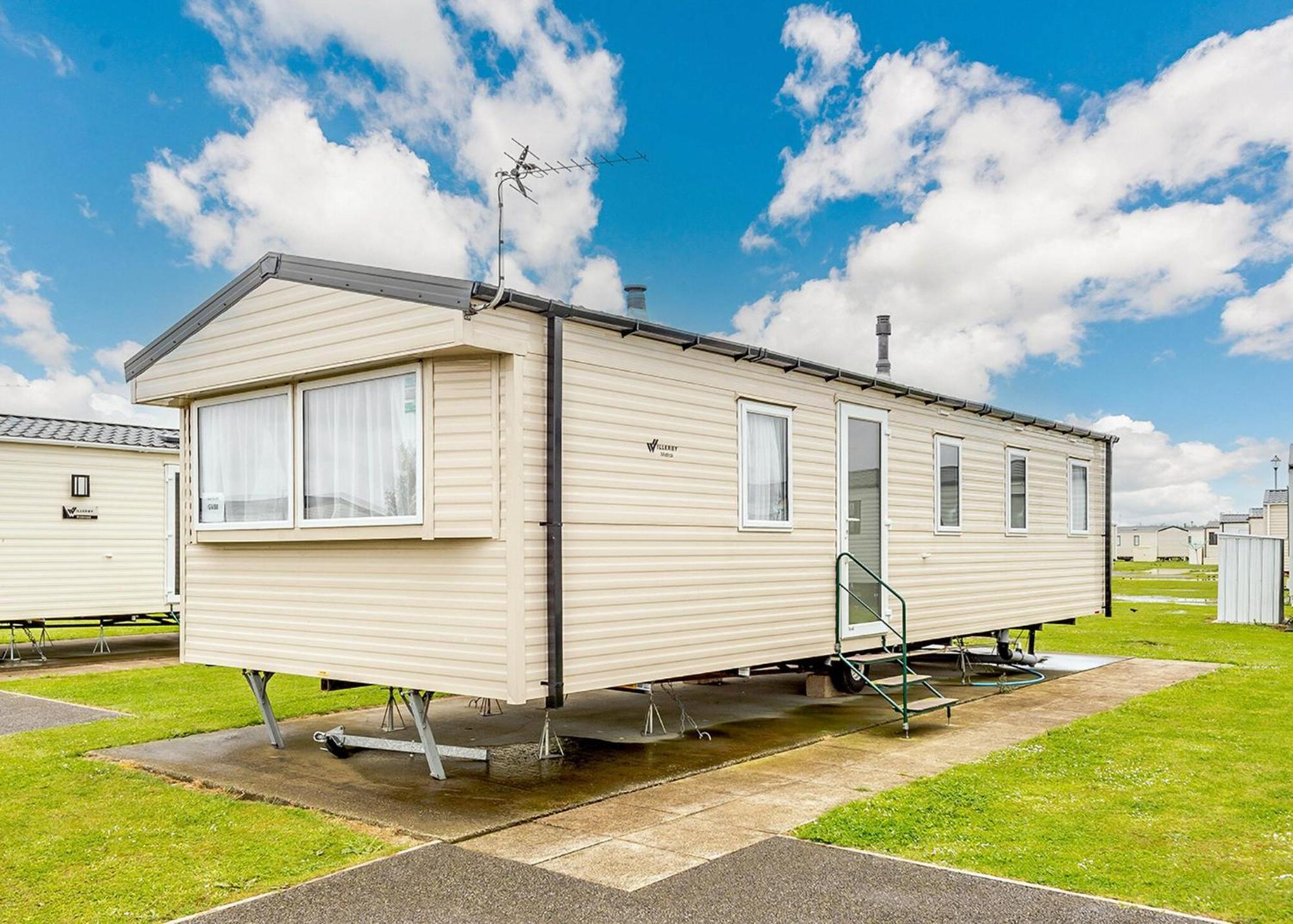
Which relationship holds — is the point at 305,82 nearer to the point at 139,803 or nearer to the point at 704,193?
the point at 704,193

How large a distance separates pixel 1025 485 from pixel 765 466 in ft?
18.4

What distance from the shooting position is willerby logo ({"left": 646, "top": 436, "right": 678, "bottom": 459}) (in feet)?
22.6

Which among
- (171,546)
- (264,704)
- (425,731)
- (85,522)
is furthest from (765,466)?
(85,522)

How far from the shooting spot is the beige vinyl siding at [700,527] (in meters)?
6.34

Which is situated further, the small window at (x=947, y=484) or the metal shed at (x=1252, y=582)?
the metal shed at (x=1252, y=582)

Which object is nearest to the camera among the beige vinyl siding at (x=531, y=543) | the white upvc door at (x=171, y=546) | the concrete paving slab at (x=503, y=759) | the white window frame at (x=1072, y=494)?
the beige vinyl siding at (x=531, y=543)

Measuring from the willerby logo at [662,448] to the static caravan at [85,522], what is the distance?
35.3 ft

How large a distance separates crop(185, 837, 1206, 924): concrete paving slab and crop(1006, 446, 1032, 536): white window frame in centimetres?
778

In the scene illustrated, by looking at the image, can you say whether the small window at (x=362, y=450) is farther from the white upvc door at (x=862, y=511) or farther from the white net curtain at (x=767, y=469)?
the white upvc door at (x=862, y=511)

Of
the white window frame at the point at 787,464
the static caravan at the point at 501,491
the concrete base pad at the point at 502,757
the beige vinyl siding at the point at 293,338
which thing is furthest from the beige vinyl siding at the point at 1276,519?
the beige vinyl siding at the point at 293,338

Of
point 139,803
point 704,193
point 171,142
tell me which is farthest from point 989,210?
point 139,803

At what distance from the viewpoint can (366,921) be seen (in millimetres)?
4078

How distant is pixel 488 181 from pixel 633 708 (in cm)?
529

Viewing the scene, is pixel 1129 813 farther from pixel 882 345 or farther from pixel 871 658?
pixel 882 345
